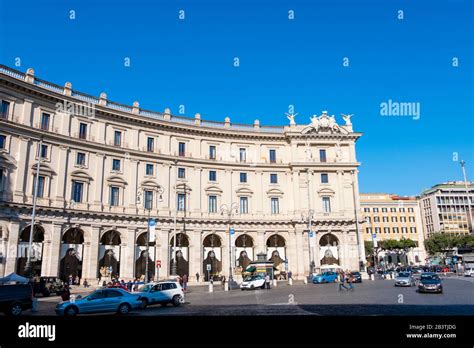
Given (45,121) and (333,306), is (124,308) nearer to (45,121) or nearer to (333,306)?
(333,306)

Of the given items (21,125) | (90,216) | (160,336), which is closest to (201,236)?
(90,216)

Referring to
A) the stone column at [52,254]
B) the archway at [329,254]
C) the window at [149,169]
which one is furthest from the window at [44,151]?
the archway at [329,254]

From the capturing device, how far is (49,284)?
111ft

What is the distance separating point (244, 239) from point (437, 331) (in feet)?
156

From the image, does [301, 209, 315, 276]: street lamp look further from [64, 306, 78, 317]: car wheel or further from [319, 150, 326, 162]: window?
[64, 306, 78, 317]: car wheel

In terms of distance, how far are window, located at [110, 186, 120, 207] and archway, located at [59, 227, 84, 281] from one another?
5040 millimetres

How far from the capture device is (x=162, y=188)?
51.2m

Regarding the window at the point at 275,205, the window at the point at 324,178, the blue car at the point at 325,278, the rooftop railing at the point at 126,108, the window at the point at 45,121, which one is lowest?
the blue car at the point at 325,278

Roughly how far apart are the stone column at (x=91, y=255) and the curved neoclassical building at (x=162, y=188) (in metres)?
0.11

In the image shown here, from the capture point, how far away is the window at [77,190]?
148 feet

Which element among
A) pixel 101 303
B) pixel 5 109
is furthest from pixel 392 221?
pixel 101 303

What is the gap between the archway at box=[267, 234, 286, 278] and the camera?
178ft

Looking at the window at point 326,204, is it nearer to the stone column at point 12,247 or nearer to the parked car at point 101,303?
the stone column at point 12,247

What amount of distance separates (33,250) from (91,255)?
599 cm
